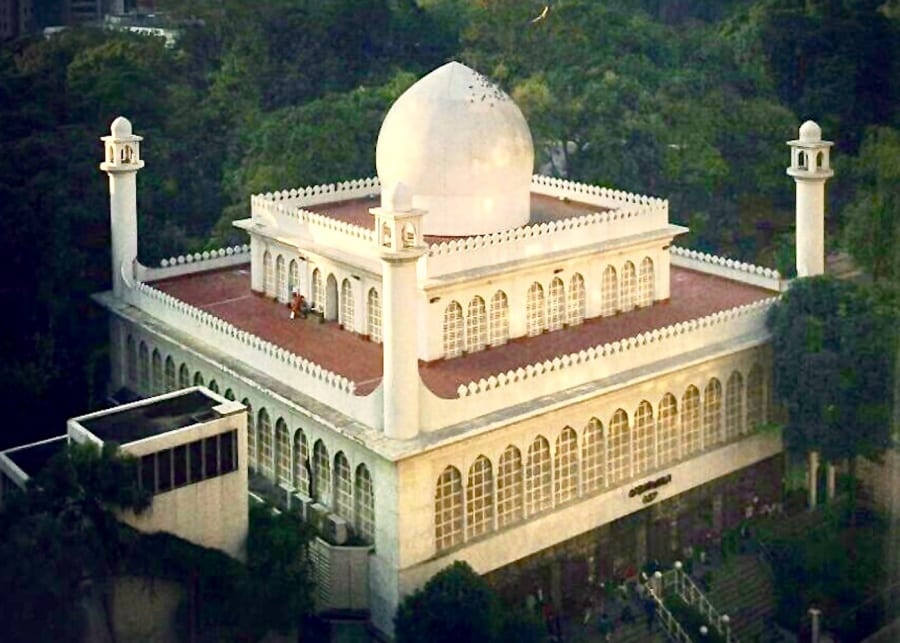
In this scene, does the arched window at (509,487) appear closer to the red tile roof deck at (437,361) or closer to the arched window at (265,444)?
the red tile roof deck at (437,361)

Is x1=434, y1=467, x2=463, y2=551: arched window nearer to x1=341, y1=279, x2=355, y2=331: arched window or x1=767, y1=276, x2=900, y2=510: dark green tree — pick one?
x1=341, y1=279, x2=355, y2=331: arched window

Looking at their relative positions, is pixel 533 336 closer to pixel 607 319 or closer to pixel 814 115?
pixel 607 319

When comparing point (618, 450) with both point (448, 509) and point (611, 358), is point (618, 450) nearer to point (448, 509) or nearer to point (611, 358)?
point (611, 358)

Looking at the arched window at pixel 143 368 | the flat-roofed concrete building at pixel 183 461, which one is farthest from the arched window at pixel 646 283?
the arched window at pixel 143 368

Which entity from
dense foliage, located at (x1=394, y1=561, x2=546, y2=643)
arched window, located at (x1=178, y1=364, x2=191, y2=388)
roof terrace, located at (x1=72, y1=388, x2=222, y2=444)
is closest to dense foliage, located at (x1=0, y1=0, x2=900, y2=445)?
arched window, located at (x1=178, y1=364, x2=191, y2=388)

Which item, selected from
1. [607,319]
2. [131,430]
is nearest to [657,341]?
[607,319]
